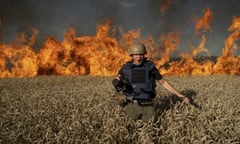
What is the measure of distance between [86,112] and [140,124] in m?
1.75

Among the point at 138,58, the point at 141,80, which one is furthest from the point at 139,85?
the point at 138,58

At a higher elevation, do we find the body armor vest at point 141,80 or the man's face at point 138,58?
the man's face at point 138,58

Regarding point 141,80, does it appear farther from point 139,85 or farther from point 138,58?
point 138,58

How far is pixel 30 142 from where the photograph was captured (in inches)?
189

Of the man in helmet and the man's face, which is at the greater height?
the man's face

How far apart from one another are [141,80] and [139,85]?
11 centimetres

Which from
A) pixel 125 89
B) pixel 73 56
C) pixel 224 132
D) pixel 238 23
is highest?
pixel 238 23

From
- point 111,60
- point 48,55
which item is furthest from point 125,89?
point 48,55

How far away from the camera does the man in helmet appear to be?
→ 19.1 ft

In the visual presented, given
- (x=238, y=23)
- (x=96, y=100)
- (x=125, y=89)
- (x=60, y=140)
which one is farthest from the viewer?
(x=238, y=23)

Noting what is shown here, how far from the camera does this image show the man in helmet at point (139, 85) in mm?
5824

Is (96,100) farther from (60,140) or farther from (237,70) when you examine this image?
(237,70)

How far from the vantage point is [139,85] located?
5.85 m

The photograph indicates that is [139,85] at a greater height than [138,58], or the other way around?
[138,58]
